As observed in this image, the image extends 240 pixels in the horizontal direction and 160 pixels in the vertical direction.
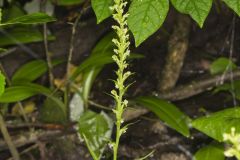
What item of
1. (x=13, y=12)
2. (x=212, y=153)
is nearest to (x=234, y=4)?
(x=212, y=153)

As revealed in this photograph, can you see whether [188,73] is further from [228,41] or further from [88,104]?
[88,104]

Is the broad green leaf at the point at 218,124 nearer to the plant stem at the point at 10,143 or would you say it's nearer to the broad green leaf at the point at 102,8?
the broad green leaf at the point at 102,8

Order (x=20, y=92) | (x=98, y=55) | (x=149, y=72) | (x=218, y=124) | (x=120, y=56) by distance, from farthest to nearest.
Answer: (x=149, y=72) → (x=98, y=55) → (x=20, y=92) → (x=218, y=124) → (x=120, y=56)

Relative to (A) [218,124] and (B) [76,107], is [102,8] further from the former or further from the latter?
(B) [76,107]

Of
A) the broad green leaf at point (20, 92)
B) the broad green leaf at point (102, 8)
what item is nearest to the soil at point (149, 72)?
the broad green leaf at point (20, 92)

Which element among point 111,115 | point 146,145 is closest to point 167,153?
point 146,145

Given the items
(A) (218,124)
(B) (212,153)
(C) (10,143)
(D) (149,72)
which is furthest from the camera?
(D) (149,72)

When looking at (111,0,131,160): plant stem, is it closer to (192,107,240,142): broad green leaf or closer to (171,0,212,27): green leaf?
(171,0,212,27): green leaf
